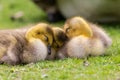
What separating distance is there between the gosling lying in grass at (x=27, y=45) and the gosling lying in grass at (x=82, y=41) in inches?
11.1

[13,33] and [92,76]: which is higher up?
[13,33]

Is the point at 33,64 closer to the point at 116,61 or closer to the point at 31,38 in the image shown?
the point at 31,38

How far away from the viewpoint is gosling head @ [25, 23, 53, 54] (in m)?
5.86

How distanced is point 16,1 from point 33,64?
294 inches

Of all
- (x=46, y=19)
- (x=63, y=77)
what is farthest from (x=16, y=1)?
(x=63, y=77)

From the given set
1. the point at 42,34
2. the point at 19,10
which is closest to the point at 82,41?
the point at 42,34

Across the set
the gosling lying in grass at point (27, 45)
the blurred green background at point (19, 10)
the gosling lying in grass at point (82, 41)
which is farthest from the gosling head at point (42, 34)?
the blurred green background at point (19, 10)

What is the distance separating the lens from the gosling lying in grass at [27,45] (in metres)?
5.72

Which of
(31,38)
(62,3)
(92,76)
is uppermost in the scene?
(62,3)

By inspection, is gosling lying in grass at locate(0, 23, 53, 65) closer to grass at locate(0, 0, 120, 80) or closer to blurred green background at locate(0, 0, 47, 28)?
grass at locate(0, 0, 120, 80)

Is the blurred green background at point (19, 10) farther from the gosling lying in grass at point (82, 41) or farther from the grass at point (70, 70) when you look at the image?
the gosling lying in grass at point (82, 41)

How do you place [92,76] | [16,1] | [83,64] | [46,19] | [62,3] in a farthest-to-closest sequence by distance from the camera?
1. [16,1]
2. [46,19]
3. [62,3]
4. [83,64]
5. [92,76]

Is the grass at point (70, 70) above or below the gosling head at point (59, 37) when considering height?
below

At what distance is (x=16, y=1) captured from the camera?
1302cm
